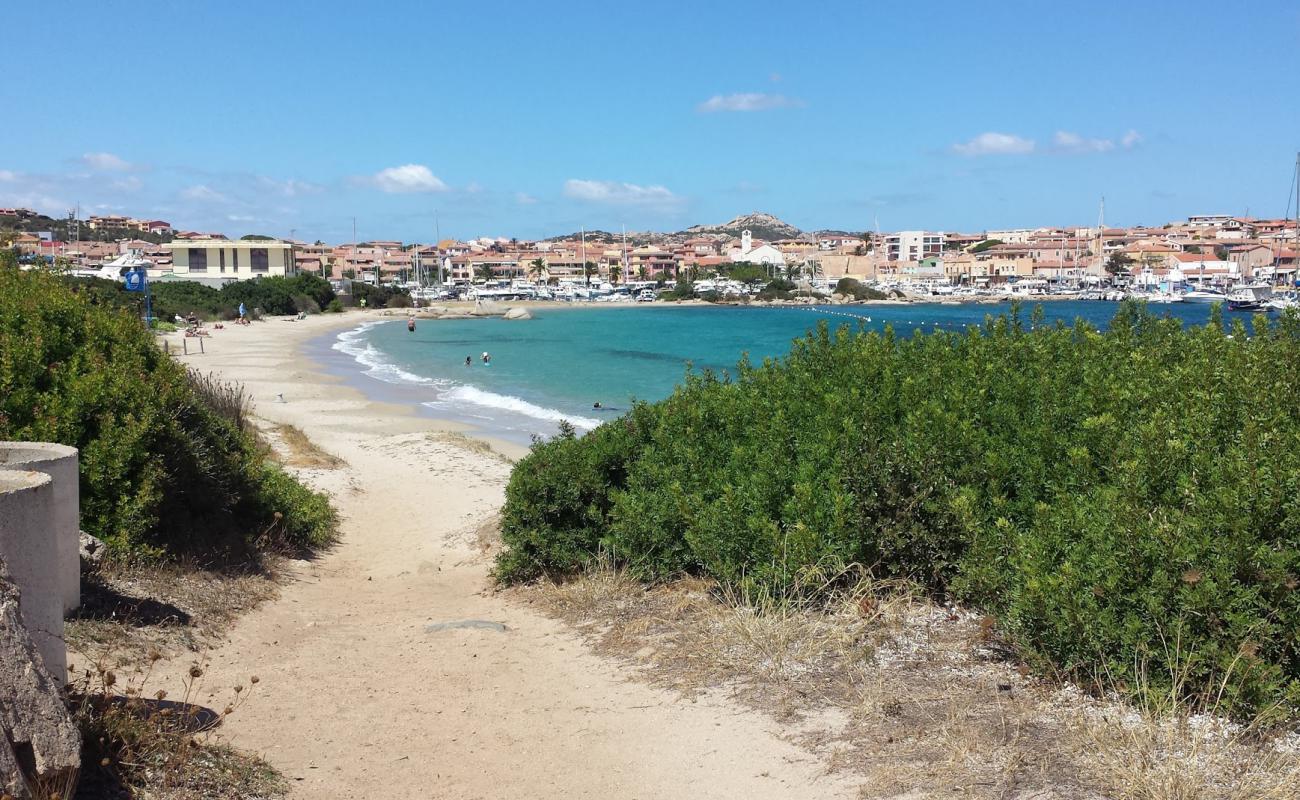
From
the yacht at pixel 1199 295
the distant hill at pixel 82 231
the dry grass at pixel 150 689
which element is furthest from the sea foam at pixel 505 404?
the distant hill at pixel 82 231

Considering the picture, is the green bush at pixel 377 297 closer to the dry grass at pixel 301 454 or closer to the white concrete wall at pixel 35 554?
the dry grass at pixel 301 454

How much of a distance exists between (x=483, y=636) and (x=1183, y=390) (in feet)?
16.2

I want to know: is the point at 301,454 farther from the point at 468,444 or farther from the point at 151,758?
the point at 151,758

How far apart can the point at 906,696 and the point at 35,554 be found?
13.8 feet

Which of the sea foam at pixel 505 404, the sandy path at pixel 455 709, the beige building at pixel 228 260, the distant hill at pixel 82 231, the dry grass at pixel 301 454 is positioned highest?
the distant hill at pixel 82 231

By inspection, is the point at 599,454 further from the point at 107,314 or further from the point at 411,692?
the point at 107,314

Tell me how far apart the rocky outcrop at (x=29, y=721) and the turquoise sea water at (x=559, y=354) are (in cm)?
722

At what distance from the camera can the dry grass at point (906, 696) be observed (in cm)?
444

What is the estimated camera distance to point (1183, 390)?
21.4 ft

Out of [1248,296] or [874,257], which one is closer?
[1248,296]

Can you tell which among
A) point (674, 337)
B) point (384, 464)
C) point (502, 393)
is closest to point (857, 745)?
point (384, 464)

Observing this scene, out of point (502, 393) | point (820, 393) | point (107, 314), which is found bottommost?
point (502, 393)

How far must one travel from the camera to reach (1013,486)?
6.82 metres

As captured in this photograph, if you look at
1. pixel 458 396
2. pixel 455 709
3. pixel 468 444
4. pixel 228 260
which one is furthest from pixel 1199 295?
pixel 455 709
